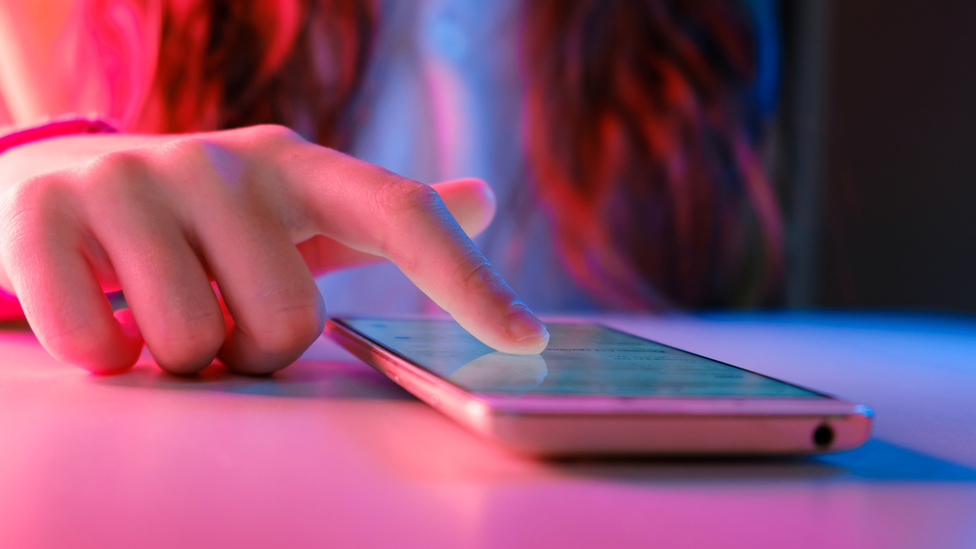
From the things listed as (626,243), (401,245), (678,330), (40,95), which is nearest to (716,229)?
(626,243)

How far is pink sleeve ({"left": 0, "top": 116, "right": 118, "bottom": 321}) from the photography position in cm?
60

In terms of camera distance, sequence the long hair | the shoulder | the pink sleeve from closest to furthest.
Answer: the pink sleeve, the shoulder, the long hair

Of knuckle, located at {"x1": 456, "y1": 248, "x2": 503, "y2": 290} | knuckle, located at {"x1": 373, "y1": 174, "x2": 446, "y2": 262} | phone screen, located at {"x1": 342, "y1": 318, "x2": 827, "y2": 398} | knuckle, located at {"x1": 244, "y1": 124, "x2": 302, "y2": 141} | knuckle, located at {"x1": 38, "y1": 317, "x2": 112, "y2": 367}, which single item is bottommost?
knuckle, located at {"x1": 38, "y1": 317, "x2": 112, "y2": 367}

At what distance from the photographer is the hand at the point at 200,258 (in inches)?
13.8

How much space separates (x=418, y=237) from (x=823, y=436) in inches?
8.6

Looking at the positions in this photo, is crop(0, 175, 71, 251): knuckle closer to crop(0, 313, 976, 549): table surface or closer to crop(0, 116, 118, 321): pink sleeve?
crop(0, 313, 976, 549): table surface

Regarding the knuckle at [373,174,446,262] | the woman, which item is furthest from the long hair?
the knuckle at [373,174,446,262]

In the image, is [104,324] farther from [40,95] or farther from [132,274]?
[40,95]

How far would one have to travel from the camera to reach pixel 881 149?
4.04 feet

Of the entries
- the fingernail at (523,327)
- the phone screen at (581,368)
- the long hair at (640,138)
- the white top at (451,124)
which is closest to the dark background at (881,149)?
the long hair at (640,138)

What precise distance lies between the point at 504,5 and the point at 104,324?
0.95 metres

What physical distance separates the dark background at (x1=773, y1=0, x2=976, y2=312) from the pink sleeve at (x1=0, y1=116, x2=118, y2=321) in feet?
3.48

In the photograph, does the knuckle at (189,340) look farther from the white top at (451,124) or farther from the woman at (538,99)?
the white top at (451,124)

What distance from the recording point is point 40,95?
1.07 meters
